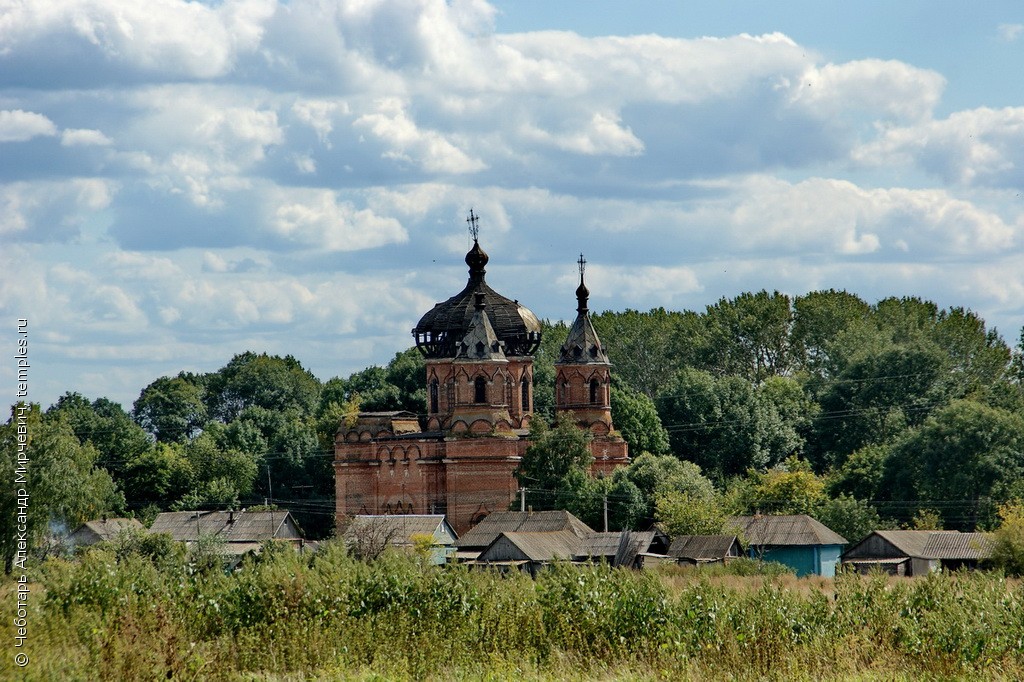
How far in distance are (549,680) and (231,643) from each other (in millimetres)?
5087

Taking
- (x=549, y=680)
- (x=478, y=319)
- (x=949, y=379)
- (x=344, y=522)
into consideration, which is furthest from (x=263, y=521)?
(x=549, y=680)

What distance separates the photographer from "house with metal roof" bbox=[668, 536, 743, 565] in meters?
52.8

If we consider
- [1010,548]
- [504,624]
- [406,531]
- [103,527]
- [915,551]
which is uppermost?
[504,624]

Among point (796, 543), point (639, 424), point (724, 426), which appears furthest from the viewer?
point (724, 426)

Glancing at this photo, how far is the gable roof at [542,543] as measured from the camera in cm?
5334

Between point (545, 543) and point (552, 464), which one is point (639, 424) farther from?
point (545, 543)

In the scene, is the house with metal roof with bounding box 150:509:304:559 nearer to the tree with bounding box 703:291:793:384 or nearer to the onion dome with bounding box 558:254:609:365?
the onion dome with bounding box 558:254:609:365

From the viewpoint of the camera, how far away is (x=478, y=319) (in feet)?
219

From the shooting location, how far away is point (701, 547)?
177 ft

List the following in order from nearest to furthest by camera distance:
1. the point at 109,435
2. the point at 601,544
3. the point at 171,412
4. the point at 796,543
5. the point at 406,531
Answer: the point at 601,544 → the point at 796,543 → the point at 406,531 → the point at 109,435 → the point at 171,412

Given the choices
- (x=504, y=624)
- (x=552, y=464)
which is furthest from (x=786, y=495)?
(x=504, y=624)

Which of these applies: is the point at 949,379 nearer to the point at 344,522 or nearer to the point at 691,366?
the point at 691,366

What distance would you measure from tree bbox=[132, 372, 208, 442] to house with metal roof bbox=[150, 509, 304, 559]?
136ft

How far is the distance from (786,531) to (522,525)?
29.2ft
